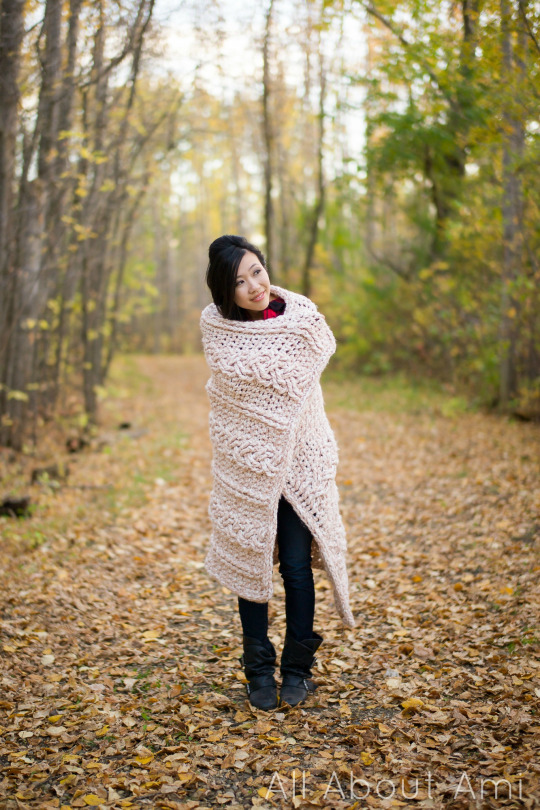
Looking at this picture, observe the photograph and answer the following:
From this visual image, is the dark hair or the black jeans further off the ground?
the dark hair

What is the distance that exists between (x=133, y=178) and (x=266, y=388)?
25.2 ft

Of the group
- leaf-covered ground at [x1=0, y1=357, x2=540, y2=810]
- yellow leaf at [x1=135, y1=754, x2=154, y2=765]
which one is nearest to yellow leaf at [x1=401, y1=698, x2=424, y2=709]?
leaf-covered ground at [x1=0, y1=357, x2=540, y2=810]

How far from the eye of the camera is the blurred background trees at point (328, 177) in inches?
235

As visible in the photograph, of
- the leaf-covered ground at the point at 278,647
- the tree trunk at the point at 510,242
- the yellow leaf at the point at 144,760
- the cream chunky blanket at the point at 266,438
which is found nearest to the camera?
the leaf-covered ground at the point at 278,647

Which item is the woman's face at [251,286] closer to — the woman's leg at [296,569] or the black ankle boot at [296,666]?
the woman's leg at [296,569]

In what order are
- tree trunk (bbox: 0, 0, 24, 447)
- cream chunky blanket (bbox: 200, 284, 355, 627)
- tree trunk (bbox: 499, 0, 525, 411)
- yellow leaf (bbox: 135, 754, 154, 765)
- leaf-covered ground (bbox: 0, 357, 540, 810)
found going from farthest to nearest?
1. tree trunk (bbox: 499, 0, 525, 411)
2. tree trunk (bbox: 0, 0, 24, 447)
3. cream chunky blanket (bbox: 200, 284, 355, 627)
4. yellow leaf (bbox: 135, 754, 154, 765)
5. leaf-covered ground (bbox: 0, 357, 540, 810)

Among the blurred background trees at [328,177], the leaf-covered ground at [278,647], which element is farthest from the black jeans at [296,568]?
the blurred background trees at [328,177]

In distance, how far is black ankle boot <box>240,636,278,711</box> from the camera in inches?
115

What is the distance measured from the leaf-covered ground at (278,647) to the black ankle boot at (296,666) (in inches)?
2.6

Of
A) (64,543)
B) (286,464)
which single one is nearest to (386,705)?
(286,464)

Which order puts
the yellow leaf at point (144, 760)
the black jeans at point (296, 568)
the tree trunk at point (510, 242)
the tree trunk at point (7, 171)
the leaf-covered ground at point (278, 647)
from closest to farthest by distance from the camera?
the leaf-covered ground at point (278, 647)
the yellow leaf at point (144, 760)
the black jeans at point (296, 568)
the tree trunk at point (7, 171)
the tree trunk at point (510, 242)

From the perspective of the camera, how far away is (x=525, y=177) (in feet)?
20.7

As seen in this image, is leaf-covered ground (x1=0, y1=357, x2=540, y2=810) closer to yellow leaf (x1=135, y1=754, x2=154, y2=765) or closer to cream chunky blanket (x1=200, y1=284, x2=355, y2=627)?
yellow leaf (x1=135, y1=754, x2=154, y2=765)

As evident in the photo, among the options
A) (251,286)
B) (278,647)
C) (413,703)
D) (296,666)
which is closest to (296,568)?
(296,666)
